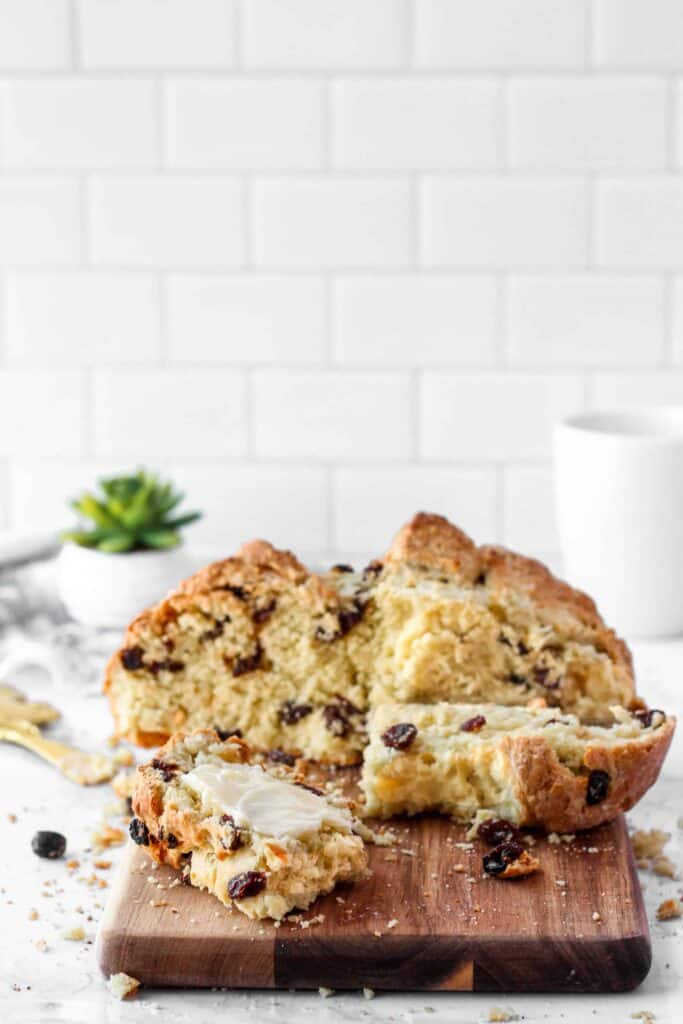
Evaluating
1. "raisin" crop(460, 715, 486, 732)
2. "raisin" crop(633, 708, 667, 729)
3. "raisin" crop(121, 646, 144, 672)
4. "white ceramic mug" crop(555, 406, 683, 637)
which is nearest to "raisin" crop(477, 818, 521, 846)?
"raisin" crop(460, 715, 486, 732)

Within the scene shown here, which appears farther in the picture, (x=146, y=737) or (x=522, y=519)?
(x=522, y=519)

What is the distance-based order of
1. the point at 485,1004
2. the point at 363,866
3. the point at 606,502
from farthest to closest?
the point at 606,502
the point at 363,866
the point at 485,1004

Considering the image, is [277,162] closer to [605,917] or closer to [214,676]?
[214,676]

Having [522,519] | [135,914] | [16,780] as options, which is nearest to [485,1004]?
[135,914]

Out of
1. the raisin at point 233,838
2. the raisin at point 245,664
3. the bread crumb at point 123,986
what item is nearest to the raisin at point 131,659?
the raisin at point 245,664

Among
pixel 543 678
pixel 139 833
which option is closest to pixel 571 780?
pixel 543 678

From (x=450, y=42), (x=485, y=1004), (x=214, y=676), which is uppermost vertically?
(x=450, y=42)

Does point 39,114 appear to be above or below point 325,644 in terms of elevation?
above
